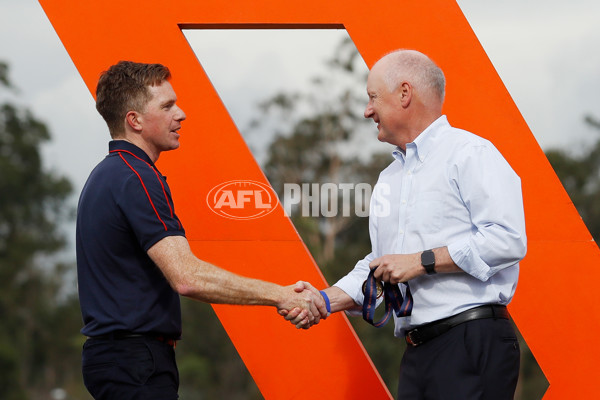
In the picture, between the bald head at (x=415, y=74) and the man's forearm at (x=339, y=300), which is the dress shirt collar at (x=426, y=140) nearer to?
the bald head at (x=415, y=74)

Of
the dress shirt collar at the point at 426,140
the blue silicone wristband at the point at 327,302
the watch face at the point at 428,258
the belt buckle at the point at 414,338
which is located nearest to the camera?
the watch face at the point at 428,258

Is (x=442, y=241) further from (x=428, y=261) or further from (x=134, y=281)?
(x=134, y=281)

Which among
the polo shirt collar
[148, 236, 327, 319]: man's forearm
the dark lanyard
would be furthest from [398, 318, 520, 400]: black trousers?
the polo shirt collar

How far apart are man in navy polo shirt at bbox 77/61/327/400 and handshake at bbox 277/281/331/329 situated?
0.28 metres

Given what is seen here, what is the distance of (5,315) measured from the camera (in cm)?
2634

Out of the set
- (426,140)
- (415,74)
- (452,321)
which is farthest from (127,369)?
(415,74)

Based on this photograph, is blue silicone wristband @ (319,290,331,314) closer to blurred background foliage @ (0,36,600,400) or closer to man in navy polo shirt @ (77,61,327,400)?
man in navy polo shirt @ (77,61,327,400)

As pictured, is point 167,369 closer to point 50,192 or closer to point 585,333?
point 585,333

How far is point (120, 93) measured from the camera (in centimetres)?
350

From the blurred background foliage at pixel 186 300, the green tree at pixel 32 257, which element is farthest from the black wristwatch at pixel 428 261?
the green tree at pixel 32 257

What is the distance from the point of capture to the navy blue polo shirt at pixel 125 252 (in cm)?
317

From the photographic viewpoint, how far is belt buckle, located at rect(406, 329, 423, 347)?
339 centimetres

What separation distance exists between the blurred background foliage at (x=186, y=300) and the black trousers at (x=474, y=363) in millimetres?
18514

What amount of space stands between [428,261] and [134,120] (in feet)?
4.56
